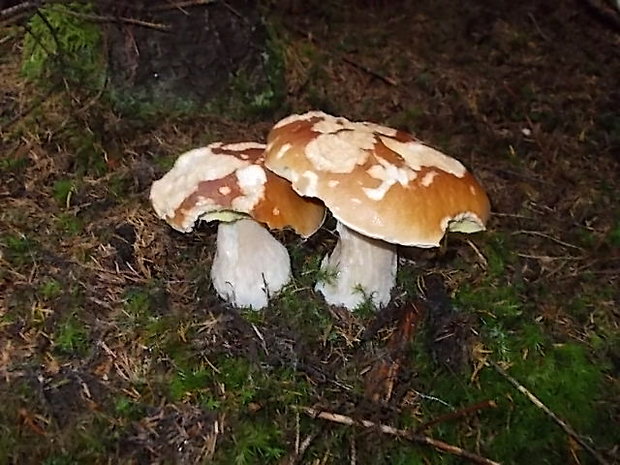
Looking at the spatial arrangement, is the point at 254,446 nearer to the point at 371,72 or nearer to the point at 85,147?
the point at 85,147

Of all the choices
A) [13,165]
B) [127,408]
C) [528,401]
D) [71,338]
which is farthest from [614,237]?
[13,165]

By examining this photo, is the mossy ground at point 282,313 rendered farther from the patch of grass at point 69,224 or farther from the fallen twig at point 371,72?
the fallen twig at point 371,72

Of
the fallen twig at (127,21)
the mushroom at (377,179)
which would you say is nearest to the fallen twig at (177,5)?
the fallen twig at (127,21)

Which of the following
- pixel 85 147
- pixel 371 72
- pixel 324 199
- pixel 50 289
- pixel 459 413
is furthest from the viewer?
pixel 371 72

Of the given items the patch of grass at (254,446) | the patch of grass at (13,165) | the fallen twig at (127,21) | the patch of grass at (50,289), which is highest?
the fallen twig at (127,21)

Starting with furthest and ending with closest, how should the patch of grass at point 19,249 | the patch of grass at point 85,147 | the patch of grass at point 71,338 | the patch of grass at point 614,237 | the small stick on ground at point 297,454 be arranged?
the patch of grass at point 85,147
the patch of grass at point 614,237
the patch of grass at point 19,249
the patch of grass at point 71,338
the small stick on ground at point 297,454
